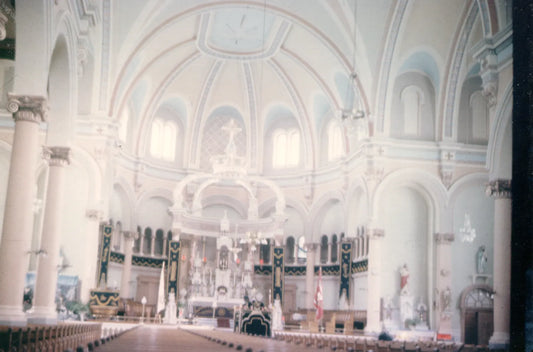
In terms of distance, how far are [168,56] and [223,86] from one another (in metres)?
4.58

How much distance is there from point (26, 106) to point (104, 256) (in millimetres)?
13220

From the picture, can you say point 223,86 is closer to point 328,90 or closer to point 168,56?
point 168,56

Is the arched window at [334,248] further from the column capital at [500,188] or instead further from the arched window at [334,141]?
the column capital at [500,188]

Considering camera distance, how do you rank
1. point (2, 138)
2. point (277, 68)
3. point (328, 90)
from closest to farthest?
point (2, 138) → point (328, 90) → point (277, 68)

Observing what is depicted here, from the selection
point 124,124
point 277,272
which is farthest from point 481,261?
point 124,124

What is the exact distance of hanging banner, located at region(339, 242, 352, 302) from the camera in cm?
2880

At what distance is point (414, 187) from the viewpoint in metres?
26.7

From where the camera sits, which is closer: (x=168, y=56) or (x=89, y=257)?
(x=89, y=257)

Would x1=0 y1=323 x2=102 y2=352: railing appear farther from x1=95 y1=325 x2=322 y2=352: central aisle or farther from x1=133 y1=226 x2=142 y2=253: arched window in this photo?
x1=133 y1=226 x2=142 y2=253: arched window

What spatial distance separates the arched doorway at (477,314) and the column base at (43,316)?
1511 cm

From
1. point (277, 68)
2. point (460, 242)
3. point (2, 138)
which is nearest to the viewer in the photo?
point (2, 138)

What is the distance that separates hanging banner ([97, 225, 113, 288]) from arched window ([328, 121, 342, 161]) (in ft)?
37.6

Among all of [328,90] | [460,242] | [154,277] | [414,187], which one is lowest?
[154,277]

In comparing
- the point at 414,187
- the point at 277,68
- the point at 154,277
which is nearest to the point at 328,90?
the point at 277,68
